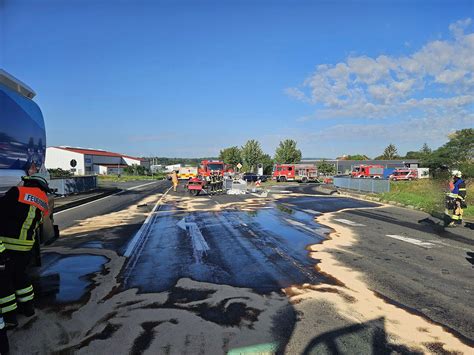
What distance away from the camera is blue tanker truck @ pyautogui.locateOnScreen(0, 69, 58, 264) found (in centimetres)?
623

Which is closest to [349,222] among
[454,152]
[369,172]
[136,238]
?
[136,238]

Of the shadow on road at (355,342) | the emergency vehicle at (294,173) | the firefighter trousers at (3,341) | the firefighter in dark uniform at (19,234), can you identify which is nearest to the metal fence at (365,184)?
the emergency vehicle at (294,173)

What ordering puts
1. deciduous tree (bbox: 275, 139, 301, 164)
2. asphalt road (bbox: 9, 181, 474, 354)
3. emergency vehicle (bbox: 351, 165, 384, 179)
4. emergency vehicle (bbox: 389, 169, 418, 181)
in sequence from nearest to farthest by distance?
asphalt road (bbox: 9, 181, 474, 354) → emergency vehicle (bbox: 351, 165, 384, 179) → emergency vehicle (bbox: 389, 169, 418, 181) → deciduous tree (bbox: 275, 139, 301, 164)

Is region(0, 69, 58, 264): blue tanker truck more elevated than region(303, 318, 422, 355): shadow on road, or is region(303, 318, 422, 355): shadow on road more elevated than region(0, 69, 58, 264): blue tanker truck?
region(0, 69, 58, 264): blue tanker truck

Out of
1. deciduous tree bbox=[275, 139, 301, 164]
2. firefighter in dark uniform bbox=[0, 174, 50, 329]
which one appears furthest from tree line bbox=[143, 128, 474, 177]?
firefighter in dark uniform bbox=[0, 174, 50, 329]

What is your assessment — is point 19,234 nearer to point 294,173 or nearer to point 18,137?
point 18,137

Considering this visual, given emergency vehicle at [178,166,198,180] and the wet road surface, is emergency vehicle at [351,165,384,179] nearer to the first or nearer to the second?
emergency vehicle at [178,166,198,180]

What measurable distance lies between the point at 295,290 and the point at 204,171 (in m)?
28.5

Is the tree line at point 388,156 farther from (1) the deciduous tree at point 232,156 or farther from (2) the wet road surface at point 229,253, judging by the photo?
(2) the wet road surface at point 229,253

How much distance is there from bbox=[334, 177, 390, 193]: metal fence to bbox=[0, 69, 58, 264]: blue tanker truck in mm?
23756

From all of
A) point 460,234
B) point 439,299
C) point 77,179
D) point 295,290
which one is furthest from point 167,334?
point 77,179

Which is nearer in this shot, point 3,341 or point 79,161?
point 3,341

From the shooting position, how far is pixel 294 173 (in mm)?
56562

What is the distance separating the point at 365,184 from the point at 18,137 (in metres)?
26.9
